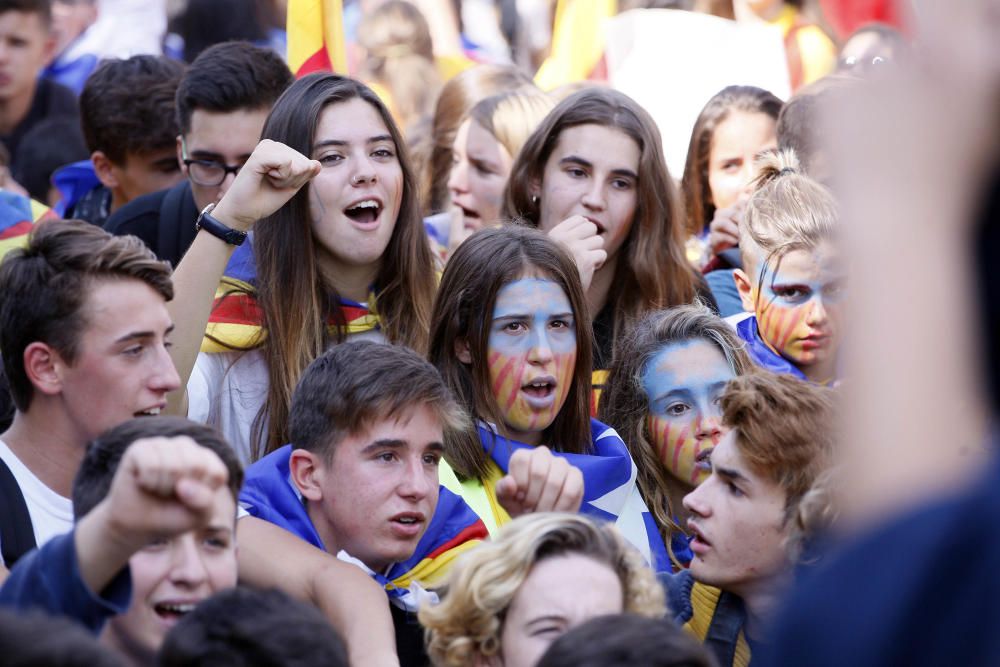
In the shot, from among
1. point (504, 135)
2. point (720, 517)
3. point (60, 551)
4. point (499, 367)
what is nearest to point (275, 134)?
point (499, 367)

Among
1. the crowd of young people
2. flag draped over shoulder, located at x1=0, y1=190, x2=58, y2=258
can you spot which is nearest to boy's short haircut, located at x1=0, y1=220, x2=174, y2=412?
the crowd of young people

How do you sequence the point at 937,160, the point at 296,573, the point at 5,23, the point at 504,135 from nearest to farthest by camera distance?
1. the point at 937,160
2. the point at 296,573
3. the point at 504,135
4. the point at 5,23

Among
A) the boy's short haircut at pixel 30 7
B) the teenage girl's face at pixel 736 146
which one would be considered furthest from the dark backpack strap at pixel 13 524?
the boy's short haircut at pixel 30 7

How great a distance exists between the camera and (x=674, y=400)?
3969 millimetres

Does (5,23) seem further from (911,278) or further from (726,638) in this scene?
(911,278)

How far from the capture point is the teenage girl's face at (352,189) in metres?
4.05

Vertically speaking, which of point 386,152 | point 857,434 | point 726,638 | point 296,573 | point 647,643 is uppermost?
point 857,434

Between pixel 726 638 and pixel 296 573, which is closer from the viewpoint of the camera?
pixel 296 573

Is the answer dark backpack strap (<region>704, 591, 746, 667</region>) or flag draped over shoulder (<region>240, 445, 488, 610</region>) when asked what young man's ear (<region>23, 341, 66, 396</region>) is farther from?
dark backpack strap (<region>704, 591, 746, 667</region>)

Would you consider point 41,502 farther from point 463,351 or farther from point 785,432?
point 785,432

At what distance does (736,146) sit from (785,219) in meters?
1.14

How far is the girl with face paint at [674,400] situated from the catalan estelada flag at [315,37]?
169cm

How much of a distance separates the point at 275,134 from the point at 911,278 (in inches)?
139

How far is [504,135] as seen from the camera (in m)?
5.34
